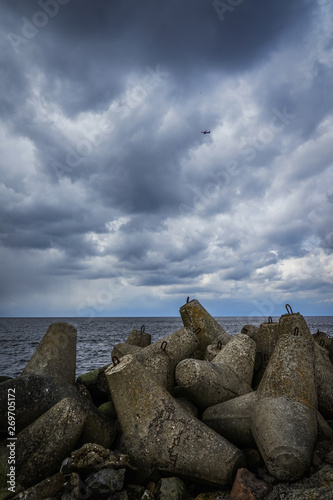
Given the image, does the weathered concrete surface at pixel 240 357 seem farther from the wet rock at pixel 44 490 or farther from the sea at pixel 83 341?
the sea at pixel 83 341

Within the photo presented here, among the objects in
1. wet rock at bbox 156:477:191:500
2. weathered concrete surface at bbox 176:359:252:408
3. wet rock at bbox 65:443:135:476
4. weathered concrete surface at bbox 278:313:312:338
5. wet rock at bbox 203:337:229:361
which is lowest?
wet rock at bbox 156:477:191:500

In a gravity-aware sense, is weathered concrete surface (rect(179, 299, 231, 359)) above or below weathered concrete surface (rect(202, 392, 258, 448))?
above

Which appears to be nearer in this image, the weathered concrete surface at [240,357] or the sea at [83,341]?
the weathered concrete surface at [240,357]

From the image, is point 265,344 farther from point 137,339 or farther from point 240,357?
point 137,339

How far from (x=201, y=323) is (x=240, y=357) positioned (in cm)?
166

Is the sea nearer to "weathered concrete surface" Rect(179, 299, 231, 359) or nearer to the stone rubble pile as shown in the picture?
"weathered concrete surface" Rect(179, 299, 231, 359)

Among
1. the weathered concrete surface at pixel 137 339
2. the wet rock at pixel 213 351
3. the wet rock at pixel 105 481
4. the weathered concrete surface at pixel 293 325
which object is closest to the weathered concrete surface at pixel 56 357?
the wet rock at pixel 105 481

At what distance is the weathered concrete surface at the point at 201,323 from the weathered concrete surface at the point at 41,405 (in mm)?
2922

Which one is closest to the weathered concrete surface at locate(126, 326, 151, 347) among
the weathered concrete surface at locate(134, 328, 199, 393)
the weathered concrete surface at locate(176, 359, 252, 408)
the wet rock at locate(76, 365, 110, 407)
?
the wet rock at locate(76, 365, 110, 407)

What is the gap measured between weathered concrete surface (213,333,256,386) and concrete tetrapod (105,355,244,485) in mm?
1588

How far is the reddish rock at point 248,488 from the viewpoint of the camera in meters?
2.90

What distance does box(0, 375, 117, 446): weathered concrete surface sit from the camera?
160 inches

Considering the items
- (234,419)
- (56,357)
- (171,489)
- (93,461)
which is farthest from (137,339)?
(171,489)

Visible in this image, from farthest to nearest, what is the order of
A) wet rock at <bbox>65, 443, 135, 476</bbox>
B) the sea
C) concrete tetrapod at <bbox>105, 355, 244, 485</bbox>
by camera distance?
the sea, concrete tetrapod at <bbox>105, 355, 244, 485</bbox>, wet rock at <bbox>65, 443, 135, 476</bbox>
